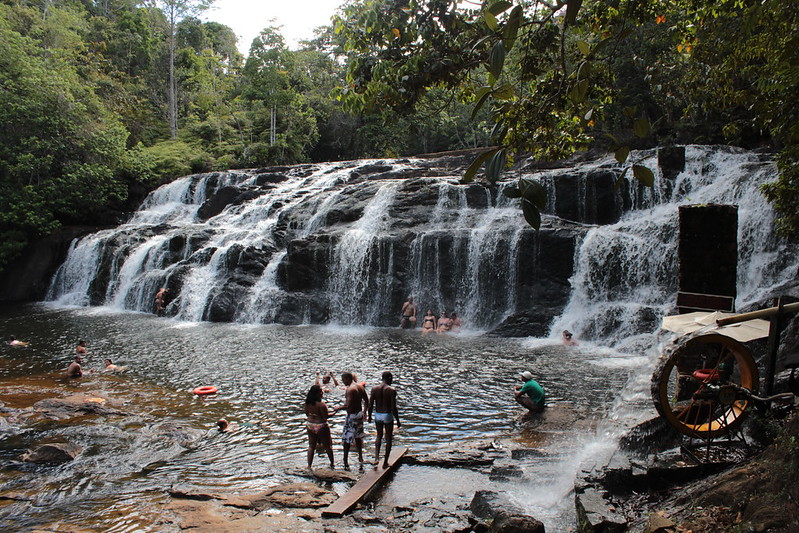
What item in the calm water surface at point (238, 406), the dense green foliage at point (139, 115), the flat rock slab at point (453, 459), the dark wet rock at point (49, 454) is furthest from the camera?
the dense green foliage at point (139, 115)

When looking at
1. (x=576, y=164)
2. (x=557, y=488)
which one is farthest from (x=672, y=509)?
(x=576, y=164)

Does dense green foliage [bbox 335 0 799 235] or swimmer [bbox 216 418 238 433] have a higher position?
dense green foliage [bbox 335 0 799 235]

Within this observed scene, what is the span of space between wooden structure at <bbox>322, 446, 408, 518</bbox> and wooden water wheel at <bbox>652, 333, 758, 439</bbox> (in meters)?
3.34

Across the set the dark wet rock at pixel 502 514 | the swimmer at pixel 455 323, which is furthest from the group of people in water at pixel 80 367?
the dark wet rock at pixel 502 514

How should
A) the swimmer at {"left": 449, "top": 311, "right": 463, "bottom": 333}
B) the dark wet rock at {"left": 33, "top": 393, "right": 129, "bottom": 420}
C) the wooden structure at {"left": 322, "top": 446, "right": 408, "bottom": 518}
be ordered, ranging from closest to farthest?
the wooden structure at {"left": 322, "top": 446, "right": 408, "bottom": 518}, the dark wet rock at {"left": 33, "top": 393, "right": 129, "bottom": 420}, the swimmer at {"left": 449, "top": 311, "right": 463, "bottom": 333}

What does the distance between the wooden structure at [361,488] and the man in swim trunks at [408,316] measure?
9838mm

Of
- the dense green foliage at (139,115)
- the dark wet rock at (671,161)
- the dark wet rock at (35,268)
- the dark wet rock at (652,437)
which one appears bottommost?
the dark wet rock at (652,437)

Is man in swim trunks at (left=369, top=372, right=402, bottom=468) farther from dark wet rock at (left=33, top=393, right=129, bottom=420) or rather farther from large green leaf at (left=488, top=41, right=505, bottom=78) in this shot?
dark wet rock at (left=33, top=393, right=129, bottom=420)

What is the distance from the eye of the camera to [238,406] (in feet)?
32.9

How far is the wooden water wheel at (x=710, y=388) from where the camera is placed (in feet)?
15.1

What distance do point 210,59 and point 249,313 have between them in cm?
3344

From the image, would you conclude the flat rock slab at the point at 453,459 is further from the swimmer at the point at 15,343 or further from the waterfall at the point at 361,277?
the swimmer at the point at 15,343

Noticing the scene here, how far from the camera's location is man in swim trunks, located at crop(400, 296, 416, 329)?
17266mm

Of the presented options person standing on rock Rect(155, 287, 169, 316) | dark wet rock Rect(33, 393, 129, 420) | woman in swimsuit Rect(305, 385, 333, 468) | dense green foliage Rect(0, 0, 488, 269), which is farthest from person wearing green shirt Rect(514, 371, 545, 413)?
person standing on rock Rect(155, 287, 169, 316)
